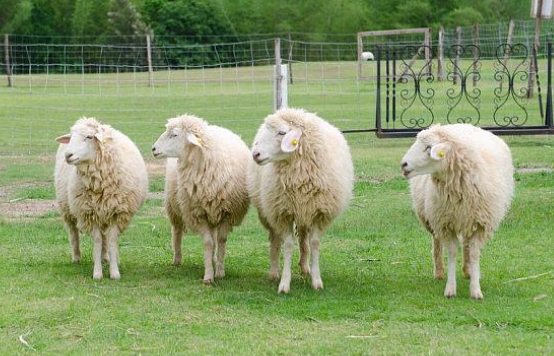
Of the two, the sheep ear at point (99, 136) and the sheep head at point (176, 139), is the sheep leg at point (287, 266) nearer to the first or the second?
the sheep head at point (176, 139)

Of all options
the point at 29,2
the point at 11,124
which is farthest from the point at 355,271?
the point at 29,2

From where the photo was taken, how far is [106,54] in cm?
3706

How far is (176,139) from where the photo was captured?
7.27 m

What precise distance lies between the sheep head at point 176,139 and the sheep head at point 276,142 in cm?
63

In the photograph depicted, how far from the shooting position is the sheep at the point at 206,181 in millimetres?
7230

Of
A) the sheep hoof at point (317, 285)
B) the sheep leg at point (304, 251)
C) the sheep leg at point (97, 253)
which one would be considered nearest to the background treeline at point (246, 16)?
the sheep leg at point (97, 253)

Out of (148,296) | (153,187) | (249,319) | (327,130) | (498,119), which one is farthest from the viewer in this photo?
(498,119)

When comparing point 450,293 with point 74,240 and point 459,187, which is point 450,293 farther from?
point 74,240

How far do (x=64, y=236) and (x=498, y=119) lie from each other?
1175 cm

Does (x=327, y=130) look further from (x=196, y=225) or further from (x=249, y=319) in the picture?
(x=249, y=319)

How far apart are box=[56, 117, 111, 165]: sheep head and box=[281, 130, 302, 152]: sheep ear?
156 cm

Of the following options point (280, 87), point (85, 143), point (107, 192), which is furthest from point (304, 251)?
point (280, 87)

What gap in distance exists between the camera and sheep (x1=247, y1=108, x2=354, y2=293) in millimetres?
6852

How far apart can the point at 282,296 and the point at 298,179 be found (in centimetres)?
87
